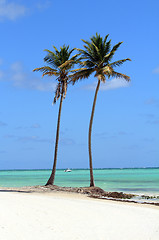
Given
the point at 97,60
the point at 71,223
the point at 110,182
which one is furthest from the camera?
the point at 110,182

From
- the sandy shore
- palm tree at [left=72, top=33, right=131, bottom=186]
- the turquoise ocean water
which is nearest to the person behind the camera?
the sandy shore

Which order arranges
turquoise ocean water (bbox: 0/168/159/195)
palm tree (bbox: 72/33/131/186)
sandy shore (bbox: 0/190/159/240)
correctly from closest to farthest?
sandy shore (bbox: 0/190/159/240), palm tree (bbox: 72/33/131/186), turquoise ocean water (bbox: 0/168/159/195)

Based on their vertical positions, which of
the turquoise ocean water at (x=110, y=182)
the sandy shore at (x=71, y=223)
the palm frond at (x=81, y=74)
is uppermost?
the palm frond at (x=81, y=74)

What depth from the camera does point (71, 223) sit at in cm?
1304

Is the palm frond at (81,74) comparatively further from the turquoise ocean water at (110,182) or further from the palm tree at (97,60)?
the turquoise ocean water at (110,182)

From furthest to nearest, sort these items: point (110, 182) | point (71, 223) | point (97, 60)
→ 1. point (110, 182)
2. point (97, 60)
3. point (71, 223)

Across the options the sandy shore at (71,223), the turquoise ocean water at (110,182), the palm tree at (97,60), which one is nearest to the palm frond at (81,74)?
the palm tree at (97,60)

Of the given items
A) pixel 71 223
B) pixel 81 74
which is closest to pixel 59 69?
pixel 81 74

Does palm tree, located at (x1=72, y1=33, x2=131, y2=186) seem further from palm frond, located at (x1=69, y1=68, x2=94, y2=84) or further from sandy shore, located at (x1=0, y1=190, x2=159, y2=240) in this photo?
sandy shore, located at (x1=0, y1=190, x2=159, y2=240)

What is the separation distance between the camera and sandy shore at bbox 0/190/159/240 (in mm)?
11328

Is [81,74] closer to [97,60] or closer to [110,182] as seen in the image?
[97,60]

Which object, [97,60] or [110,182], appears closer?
[97,60]

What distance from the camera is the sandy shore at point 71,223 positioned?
11328 mm

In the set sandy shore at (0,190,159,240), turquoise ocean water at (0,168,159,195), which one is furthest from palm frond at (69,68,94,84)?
sandy shore at (0,190,159,240)
